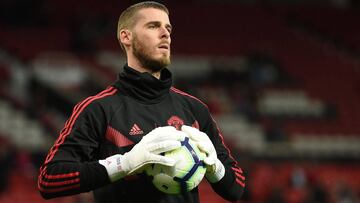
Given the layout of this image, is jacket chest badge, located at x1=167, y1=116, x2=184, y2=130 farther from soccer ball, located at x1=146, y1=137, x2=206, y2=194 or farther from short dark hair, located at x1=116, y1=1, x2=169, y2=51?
short dark hair, located at x1=116, y1=1, x2=169, y2=51

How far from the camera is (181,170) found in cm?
320

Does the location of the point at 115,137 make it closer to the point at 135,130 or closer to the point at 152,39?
the point at 135,130

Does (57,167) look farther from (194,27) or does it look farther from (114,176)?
(194,27)

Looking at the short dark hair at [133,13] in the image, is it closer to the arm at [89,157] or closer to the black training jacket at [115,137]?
the black training jacket at [115,137]

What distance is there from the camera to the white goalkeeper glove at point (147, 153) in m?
3.13

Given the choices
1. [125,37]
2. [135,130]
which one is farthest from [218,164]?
[125,37]

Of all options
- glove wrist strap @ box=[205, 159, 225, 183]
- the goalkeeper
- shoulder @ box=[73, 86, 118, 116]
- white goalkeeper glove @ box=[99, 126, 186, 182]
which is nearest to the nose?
the goalkeeper

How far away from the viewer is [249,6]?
80.4ft

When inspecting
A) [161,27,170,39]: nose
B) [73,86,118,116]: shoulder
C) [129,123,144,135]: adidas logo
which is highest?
[161,27,170,39]: nose

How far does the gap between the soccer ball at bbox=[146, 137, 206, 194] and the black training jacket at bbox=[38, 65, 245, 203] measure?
0.07m

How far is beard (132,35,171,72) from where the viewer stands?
345 cm

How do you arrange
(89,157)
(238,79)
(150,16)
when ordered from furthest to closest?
(238,79) < (150,16) < (89,157)

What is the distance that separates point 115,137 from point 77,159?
7.1 inches

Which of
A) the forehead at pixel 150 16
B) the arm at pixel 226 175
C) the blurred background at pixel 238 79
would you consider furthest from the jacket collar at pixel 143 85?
the blurred background at pixel 238 79
